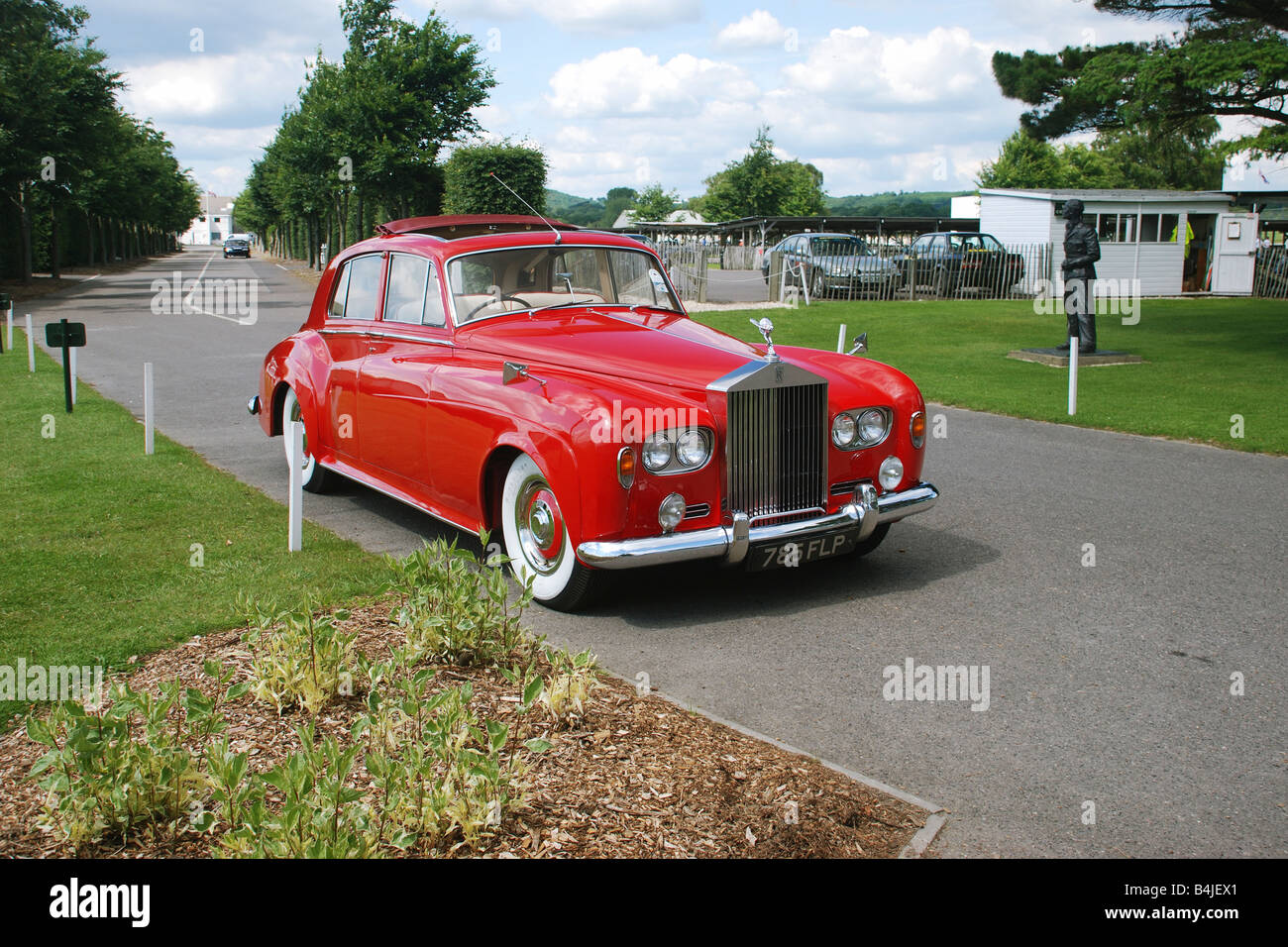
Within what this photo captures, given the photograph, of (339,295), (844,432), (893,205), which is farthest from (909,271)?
(893,205)

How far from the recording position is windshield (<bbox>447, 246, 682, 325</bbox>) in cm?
684

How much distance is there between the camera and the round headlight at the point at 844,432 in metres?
6.12

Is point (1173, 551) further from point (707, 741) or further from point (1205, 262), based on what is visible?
point (1205, 262)

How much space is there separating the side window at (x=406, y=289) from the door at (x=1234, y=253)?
34.3m

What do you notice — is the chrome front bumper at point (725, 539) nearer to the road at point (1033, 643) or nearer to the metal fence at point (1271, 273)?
the road at point (1033, 643)

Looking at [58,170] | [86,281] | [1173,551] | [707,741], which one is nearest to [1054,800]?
[707,741]

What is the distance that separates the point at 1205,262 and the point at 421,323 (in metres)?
35.1

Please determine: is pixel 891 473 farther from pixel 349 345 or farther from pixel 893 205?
pixel 893 205

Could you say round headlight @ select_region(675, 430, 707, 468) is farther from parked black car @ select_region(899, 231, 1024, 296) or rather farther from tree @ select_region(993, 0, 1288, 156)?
parked black car @ select_region(899, 231, 1024, 296)

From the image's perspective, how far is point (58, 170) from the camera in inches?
1588

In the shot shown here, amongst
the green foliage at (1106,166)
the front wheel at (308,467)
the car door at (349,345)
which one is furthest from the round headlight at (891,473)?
the green foliage at (1106,166)

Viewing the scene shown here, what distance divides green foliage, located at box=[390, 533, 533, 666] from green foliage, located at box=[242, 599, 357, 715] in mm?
363

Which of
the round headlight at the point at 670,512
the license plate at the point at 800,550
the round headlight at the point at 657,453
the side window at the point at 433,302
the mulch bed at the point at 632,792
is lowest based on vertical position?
the mulch bed at the point at 632,792

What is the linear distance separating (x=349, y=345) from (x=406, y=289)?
696mm
